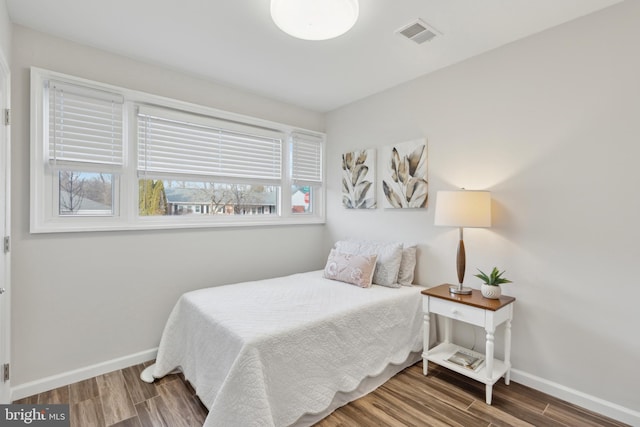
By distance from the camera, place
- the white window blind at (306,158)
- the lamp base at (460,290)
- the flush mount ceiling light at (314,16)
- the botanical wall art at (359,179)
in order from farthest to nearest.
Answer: the white window blind at (306,158) < the botanical wall art at (359,179) < the lamp base at (460,290) < the flush mount ceiling light at (314,16)

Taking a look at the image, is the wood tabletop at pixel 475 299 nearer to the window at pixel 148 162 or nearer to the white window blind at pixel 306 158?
the window at pixel 148 162

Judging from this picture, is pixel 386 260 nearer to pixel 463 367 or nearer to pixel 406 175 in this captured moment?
pixel 406 175

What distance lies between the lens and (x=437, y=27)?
2072 mm

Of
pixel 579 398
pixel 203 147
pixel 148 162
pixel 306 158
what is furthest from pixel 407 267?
pixel 148 162

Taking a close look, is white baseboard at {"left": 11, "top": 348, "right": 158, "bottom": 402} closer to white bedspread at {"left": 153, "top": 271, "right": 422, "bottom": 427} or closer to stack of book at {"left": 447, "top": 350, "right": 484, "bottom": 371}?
white bedspread at {"left": 153, "top": 271, "right": 422, "bottom": 427}

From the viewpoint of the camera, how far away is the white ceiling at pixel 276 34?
6.13ft

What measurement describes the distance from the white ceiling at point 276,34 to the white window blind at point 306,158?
84 centimetres

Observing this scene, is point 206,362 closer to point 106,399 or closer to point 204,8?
point 106,399

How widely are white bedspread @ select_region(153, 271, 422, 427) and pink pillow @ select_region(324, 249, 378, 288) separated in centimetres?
8

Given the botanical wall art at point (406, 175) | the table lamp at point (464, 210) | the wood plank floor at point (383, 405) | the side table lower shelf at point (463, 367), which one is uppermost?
the botanical wall art at point (406, 175)

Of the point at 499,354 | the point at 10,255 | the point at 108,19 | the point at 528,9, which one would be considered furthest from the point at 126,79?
the point at 499,354

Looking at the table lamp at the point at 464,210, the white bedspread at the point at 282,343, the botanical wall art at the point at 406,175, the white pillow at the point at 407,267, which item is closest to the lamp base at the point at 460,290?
the table lamp at the point at 464,210

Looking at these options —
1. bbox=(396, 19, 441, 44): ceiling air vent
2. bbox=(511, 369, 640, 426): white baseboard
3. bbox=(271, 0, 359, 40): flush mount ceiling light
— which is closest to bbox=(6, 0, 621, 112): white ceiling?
bbox=(396, 19, 441, 44): ceiling air vent

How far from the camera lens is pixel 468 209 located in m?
2.21
